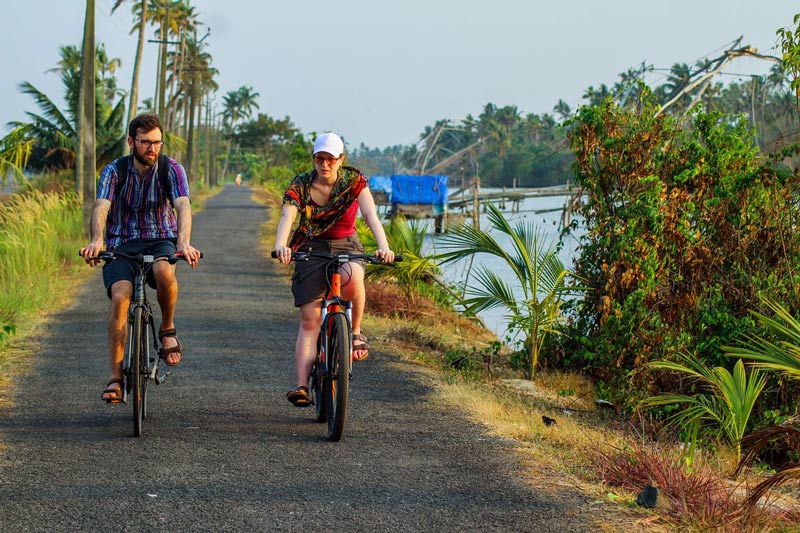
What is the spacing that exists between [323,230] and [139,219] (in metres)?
1.20

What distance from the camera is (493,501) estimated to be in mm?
5168

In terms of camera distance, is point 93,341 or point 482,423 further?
point 93,341

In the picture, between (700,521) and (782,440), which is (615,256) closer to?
(782,440)

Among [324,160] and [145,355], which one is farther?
[324,160]

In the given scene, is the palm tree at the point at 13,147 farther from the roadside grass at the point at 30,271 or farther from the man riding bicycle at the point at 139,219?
the man riding bicycle at the point at 139,219

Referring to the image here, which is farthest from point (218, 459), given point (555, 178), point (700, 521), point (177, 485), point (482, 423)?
point (555, 178)

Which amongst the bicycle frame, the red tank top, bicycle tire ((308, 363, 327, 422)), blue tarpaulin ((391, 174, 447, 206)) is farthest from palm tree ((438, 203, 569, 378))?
blue tarpaulin ((391, 174, 447, 206))

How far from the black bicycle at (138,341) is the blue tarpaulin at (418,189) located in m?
49.3

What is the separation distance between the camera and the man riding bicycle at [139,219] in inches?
253

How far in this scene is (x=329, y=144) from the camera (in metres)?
6.41

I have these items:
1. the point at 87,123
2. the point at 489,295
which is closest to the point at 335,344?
the point at 489,295

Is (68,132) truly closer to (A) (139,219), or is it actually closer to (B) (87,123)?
(B) (87,123)

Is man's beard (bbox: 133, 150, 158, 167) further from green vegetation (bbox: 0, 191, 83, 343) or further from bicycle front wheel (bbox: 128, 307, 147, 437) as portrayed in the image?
green vegetation (bbox: 0, 191, 83, 343)

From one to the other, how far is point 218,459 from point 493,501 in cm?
171
